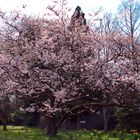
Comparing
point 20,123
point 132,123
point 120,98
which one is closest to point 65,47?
point 120,98

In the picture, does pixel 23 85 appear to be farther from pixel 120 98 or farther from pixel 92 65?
pixel 120 98

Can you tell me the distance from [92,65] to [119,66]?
1030 mm

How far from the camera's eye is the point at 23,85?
12719 millimetres

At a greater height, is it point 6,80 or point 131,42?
point 131,42

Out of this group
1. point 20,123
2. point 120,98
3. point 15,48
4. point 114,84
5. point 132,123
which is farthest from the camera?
point 20,123

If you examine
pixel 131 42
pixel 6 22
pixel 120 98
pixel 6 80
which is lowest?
pixel 120 98

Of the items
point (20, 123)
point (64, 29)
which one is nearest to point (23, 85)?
point (64, 29)

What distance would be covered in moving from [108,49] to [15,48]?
3.29 m

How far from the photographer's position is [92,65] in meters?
11.8

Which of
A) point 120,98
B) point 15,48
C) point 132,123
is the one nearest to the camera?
point 120,98

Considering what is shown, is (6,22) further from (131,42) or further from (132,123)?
(132,123)

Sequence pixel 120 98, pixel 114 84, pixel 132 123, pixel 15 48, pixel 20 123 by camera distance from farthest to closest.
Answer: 1. pixel 20 123
2. pixel 132 123
3. pixel 15 48
4. pixel 114 84
5. pixel 120 98

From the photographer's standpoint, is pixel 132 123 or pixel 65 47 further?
pixel 132 123

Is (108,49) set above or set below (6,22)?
below
